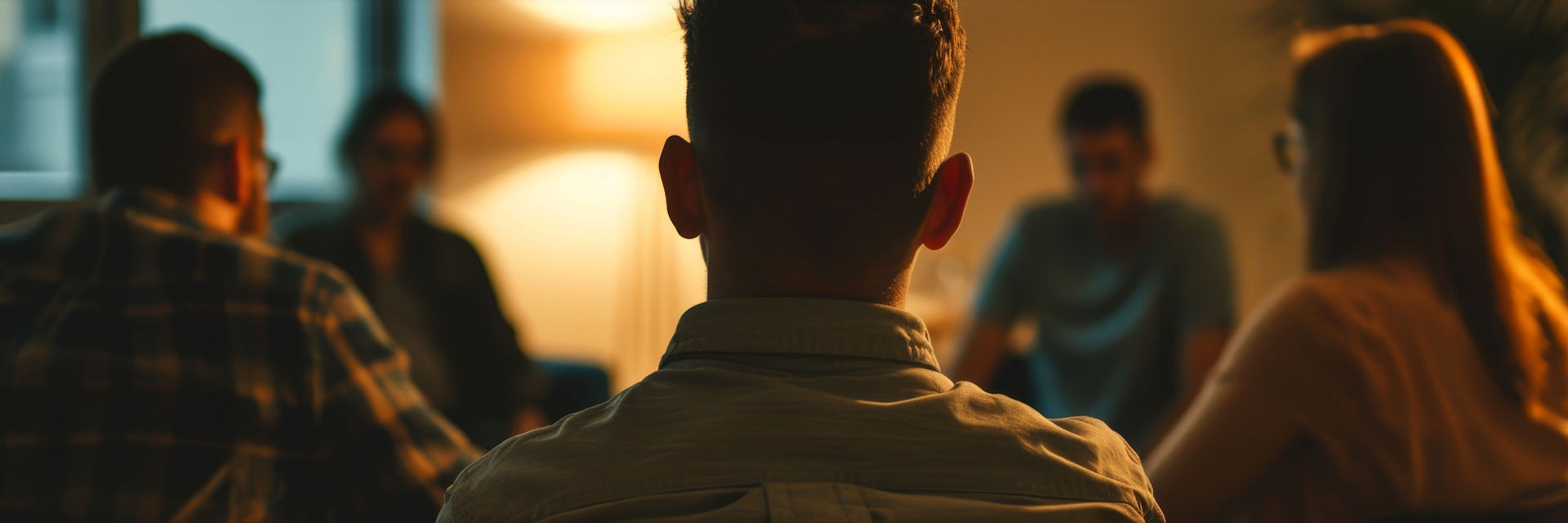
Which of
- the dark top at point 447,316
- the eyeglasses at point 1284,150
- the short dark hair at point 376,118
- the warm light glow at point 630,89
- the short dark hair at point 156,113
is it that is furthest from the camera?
the warm light glow at point 630,89

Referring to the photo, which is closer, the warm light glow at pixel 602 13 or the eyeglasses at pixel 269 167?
the eyeglasses at pixel 269 167

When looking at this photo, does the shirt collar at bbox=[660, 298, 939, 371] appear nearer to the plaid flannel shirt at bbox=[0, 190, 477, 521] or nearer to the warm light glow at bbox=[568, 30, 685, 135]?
the plaid flannel shirt at bbox=[0, 190, 477, 521]

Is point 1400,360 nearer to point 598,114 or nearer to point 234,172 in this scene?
point 234,172

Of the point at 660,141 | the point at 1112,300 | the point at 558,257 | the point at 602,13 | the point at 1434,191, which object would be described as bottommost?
the point at 558,257

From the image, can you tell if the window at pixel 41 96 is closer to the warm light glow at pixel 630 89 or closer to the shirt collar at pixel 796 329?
the warm light glow at pixel 630 89

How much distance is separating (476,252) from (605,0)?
3.02 ft

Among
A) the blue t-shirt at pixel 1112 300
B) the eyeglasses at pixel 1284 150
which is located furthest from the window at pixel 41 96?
the eyeglasses at pixel 1284 150

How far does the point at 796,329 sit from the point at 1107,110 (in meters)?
1.85

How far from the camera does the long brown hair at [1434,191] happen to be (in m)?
1.04

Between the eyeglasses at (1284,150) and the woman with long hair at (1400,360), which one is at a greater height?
the eyeglasses at (1284,150)

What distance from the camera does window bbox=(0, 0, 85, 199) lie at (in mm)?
2164

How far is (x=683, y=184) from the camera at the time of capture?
0.68 meters

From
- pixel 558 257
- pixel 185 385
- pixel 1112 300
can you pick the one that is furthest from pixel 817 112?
pixel 558 257

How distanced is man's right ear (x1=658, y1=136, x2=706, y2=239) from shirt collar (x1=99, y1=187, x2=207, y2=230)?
563 millimetres
